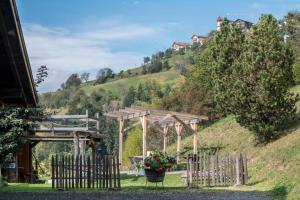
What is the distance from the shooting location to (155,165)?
16766 mm

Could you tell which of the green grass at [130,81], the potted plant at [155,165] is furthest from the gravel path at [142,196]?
the green grass at [130,81]

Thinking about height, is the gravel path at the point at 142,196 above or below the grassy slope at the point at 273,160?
below

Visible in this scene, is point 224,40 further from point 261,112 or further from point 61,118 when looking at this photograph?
point 61,118

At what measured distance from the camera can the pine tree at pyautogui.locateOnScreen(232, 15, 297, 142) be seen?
21391 mm

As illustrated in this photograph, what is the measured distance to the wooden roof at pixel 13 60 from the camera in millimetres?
7739

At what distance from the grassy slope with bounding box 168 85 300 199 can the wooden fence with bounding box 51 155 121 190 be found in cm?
435

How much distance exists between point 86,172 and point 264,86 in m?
8.27

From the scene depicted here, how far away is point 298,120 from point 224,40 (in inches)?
261

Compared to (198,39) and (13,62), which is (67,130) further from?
(198,39)

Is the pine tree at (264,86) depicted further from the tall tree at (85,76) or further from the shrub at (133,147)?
the tall tree at (85,76)

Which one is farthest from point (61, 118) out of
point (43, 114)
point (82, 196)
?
point (82, 196)

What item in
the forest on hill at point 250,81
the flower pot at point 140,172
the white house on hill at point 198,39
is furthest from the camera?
the white house on hill at point 198,39

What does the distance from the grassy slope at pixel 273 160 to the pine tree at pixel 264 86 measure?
874mm

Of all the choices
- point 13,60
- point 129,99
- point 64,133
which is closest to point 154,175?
point 13,60
